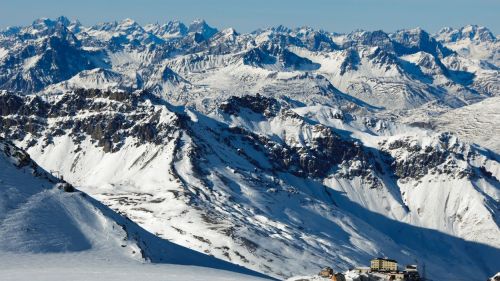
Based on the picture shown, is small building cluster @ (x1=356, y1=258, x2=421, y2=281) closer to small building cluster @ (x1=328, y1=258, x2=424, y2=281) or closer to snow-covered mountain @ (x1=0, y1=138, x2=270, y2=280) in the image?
small building cluster @ (x1=328, y1=258, x2=424, y2=281)

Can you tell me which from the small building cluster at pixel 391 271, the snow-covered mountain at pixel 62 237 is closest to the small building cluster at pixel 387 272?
the small building cluster at pixel 391 271

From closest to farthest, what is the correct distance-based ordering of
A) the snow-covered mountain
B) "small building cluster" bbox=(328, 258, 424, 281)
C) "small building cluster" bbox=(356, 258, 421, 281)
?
"small building cluster" bbox=(328, 258, 424, 281), "small building cluster" bbox=(356, 258, 421, 281), the snow-covered mountain

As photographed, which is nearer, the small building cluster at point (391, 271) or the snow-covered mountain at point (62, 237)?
the small building cluster at point (391, 271)

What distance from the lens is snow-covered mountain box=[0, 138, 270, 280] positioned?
143375 millimetres

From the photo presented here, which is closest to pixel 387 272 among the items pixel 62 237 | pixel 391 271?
pixel 391 271

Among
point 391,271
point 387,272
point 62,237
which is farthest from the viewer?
point 62,237

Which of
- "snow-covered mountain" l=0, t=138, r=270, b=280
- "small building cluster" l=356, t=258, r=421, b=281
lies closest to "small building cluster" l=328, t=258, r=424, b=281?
"small building cluster" l=356, t=258, r=421, b=281

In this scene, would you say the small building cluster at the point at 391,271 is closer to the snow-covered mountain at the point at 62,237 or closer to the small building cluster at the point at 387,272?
the small building cluster at the point at 387,272

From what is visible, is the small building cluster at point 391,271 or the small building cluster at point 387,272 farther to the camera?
the small building cluster at point 391,271

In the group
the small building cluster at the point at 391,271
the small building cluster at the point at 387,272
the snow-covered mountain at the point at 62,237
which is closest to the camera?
the small building cluster at the point at 387,272

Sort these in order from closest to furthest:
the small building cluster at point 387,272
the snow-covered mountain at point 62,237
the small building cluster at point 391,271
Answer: the small building cluster at point 387,272 → the small building cluster at point 391,271 → the snow-covered mountain at point 62,237

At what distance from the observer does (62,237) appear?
16488cm

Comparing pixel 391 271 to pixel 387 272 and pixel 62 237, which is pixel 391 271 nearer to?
pixel 387 272

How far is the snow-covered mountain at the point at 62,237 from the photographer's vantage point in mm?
143375
